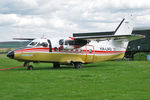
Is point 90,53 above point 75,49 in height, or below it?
below

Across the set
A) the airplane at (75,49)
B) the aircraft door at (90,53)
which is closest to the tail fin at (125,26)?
the airplane at (75,49)

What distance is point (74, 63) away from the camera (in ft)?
87.3

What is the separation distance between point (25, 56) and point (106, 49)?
11.1 meters

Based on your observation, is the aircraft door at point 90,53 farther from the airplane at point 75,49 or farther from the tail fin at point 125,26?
the tail fin at point 125,26

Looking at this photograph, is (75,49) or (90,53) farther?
(90,53)

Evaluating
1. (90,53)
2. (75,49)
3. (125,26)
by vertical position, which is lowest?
(90,53)

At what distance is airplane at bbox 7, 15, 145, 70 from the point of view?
23578 mm

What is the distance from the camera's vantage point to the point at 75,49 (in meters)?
26.5

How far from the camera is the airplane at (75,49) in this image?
23578 millimetres

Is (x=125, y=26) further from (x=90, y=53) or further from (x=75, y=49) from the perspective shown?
(x=75, y=49)

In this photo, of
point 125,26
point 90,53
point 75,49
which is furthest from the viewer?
point 125,26

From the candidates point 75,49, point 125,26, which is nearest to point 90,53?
point 75,49

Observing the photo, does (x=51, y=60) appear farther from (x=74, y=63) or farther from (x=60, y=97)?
(x=60, y=97)

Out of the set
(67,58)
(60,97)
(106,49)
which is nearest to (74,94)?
(60,97)
